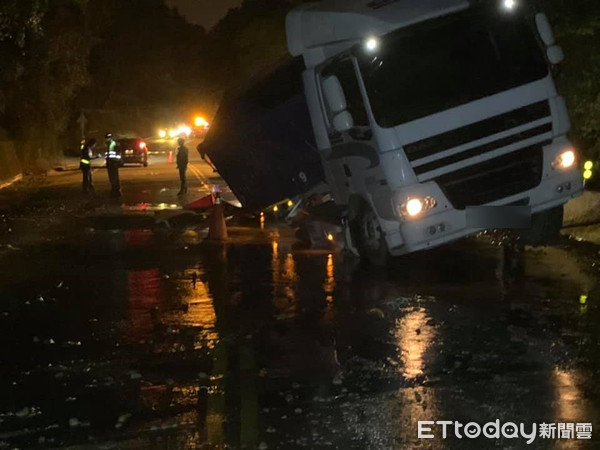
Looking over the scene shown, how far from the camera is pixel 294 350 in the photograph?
8578 mm

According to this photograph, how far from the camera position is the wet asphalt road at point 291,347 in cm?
648

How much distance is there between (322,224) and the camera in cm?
1565

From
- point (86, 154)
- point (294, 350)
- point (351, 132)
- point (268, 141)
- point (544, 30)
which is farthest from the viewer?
point (86, 154)

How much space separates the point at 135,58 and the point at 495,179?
9071cm

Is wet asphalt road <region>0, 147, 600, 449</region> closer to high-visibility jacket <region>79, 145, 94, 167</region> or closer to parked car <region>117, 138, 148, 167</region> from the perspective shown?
high-visibility jacket <region>79, 145, 94, 167</region>

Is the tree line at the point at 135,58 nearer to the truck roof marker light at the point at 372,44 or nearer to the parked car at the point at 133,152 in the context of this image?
the parked car at the point at 133,152

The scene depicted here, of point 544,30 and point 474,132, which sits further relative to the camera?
point 544,30

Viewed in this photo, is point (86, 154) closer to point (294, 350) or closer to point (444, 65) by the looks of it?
point (444, 65)

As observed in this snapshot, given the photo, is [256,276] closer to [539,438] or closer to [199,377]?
[199,377]

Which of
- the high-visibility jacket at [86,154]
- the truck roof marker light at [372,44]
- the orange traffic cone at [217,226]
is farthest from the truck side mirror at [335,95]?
the high-visibility jacket at [86,154]

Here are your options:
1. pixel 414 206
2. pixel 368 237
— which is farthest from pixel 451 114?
pixel 368 237

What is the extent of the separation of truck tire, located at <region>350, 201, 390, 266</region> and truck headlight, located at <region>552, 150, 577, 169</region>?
2.35m

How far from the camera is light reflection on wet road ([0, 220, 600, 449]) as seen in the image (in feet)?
21.3

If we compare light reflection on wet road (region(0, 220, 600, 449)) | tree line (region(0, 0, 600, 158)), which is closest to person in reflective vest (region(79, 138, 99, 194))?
tree line (region(0, 0, 600, 158))
